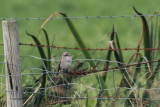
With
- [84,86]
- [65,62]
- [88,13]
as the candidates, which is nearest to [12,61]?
[65,62]

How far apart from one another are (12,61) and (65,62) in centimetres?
96

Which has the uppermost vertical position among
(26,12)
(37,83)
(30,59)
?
(26,12)

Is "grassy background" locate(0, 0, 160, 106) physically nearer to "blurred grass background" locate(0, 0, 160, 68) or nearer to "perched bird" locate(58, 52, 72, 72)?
"blurred grass background" locate(0, 0, 160, 68)

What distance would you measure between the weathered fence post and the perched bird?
33.6 inches

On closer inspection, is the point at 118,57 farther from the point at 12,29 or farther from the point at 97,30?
the point at 97,30

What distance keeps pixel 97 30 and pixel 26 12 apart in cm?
345

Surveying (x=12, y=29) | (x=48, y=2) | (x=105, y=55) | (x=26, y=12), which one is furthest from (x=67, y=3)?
(x=12, y=29)

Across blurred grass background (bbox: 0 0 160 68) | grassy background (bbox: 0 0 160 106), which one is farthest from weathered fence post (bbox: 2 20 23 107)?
blurred grass background (bbox: 0 0 160 68)

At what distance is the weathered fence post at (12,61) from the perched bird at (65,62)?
2.80 ft

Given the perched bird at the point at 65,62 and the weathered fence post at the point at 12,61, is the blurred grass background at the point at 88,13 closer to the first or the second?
the perched bird at the point at 65,62

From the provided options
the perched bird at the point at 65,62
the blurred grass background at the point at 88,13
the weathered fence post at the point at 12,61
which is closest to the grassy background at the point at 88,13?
the blurred grass background at the point at 88,13

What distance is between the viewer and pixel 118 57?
4.86 m

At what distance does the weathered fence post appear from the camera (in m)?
3.98

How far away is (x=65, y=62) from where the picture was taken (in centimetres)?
483
